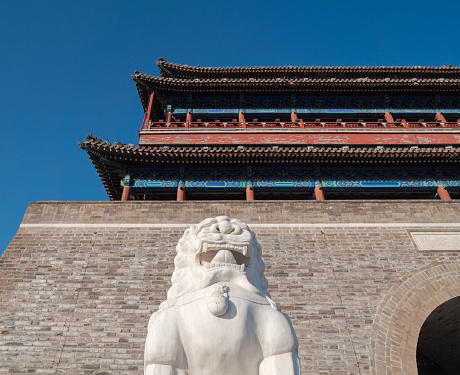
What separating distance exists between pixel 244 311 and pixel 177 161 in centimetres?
806

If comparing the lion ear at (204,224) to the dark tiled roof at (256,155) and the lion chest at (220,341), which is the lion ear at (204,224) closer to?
the lion chest at (220,341)

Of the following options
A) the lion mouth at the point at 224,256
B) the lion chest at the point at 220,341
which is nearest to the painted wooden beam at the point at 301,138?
the lion mouth at the point at 224,256

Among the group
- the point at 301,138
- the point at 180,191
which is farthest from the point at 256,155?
the point at 301,138

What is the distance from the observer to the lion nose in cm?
271

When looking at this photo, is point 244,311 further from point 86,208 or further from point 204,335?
point 86,208

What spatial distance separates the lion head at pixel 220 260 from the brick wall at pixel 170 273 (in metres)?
4.15

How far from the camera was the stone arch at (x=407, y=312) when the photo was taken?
6.17 m

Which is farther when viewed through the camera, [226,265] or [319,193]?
[319,193]

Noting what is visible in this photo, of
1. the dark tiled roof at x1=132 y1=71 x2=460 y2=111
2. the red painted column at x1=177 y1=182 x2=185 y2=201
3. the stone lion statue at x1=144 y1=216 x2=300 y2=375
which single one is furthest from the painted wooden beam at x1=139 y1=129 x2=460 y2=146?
the stone lion statue at x1=144 y1=216 x2=300 y2=375

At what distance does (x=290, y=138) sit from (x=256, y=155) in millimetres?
2755

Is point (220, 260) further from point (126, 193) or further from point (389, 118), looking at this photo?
point (389, 118)

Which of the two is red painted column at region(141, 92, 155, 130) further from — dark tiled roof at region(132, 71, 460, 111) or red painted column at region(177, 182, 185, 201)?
red painted column at region(177, 182, 185, 201)

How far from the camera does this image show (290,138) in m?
12.3

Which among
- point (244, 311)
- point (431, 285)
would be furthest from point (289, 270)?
point (244, 311)
